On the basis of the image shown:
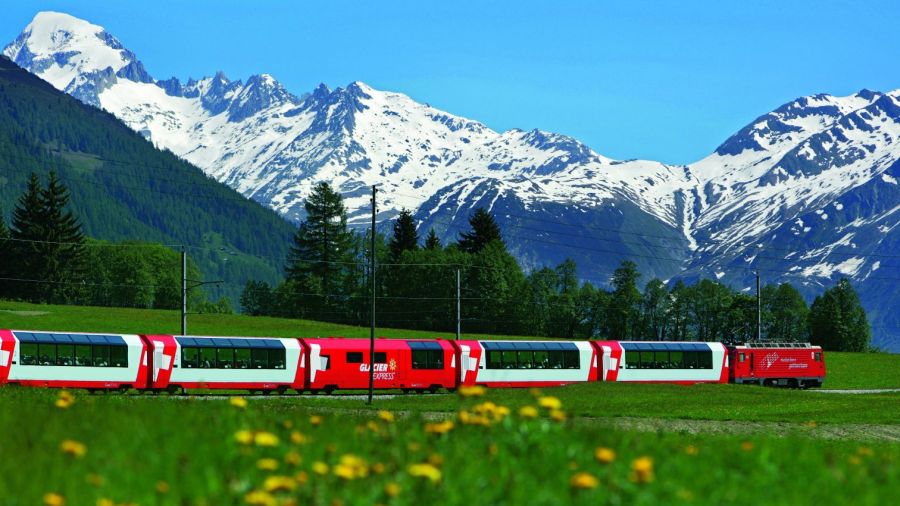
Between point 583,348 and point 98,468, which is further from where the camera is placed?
point 583,348

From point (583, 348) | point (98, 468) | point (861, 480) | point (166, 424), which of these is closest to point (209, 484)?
point (98, 468)

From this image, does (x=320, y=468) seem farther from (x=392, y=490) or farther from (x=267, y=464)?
(x=392, y=490)

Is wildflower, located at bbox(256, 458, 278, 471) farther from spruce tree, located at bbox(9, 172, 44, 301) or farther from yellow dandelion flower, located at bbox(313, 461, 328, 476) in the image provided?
spruce tree, located at bbox(9, 172, 44, 301)

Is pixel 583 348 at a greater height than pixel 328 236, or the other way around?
pixel 328 236

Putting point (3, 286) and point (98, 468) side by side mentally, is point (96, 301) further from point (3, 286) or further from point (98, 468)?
point (98, 468)

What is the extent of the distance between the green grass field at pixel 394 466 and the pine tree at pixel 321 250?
5874 inches

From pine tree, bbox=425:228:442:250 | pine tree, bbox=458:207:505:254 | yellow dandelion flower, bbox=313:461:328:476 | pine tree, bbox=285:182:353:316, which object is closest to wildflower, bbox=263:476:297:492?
yellow dandelion flower, bbox=313:461:328:476

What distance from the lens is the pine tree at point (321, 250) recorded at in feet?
535

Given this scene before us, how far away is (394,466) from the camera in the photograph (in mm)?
10008

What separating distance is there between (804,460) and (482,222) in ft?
531

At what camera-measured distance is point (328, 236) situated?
166 meters

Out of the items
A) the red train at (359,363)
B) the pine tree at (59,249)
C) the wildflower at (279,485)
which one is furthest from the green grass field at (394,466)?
the pine tree at (59,249)

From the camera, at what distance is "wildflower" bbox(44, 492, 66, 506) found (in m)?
8.07

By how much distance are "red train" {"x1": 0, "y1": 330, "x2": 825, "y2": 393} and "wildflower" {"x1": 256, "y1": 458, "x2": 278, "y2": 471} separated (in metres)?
46.1
